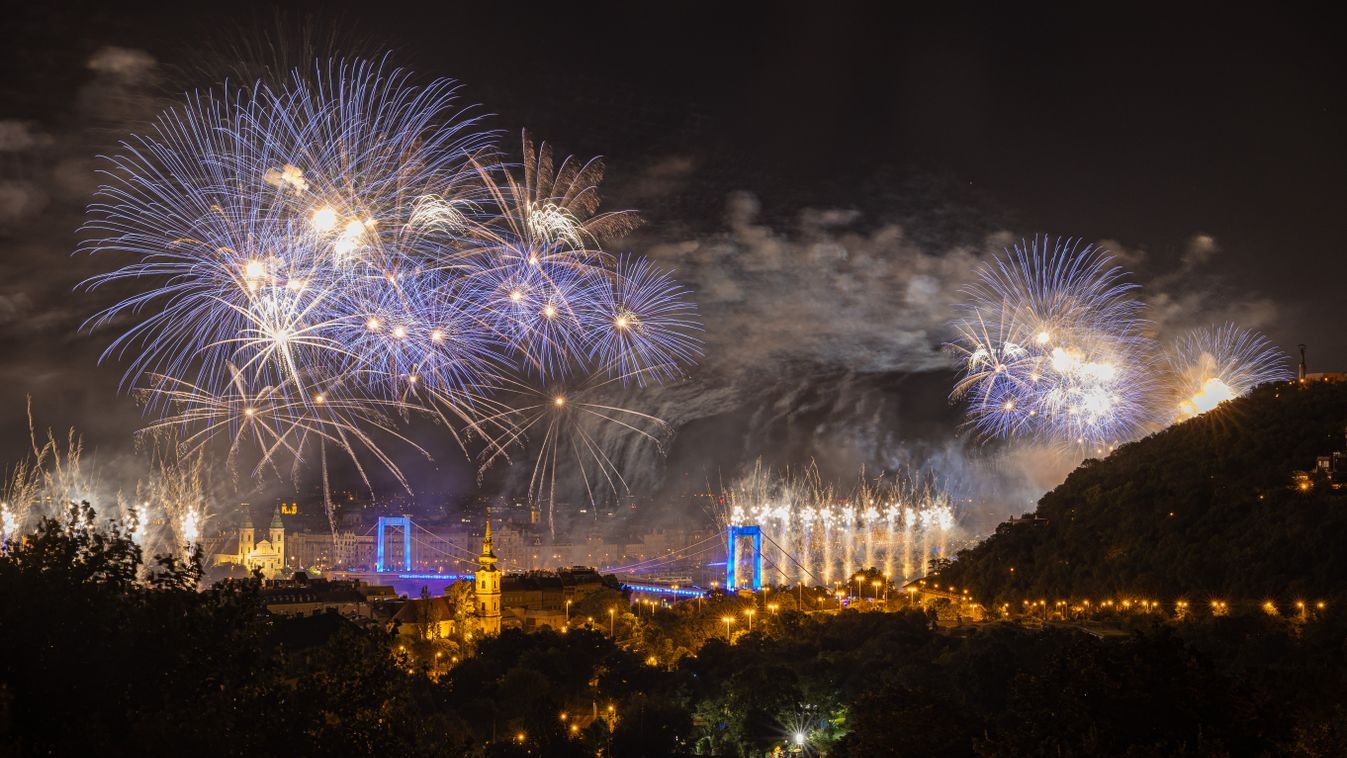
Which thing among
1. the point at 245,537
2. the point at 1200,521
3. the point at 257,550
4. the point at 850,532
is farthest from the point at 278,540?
the point at 1200,521

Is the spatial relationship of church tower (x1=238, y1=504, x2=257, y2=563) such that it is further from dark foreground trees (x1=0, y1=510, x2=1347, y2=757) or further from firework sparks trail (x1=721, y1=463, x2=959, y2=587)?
dark foreground trees (x1=0, y1=510, x2=1347, y2=757)

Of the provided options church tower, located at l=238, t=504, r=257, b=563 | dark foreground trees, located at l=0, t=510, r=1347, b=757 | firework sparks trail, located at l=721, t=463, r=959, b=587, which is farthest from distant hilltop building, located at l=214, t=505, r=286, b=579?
dark foreground trees, located at l=0, t=510, r=1347, b=757

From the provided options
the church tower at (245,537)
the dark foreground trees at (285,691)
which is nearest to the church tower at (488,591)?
the dark foreground trees at (285,691)

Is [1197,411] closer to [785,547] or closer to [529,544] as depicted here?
[785,547]

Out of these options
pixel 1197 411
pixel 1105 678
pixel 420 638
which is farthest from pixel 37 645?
pixel 1197 411

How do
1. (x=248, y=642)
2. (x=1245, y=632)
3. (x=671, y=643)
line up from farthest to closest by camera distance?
(x=671, y=643), (x=1245, y=632), (x=248, y=642)

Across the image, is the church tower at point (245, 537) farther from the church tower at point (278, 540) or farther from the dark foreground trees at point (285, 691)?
the dark foreground trees at point (285, 691)
